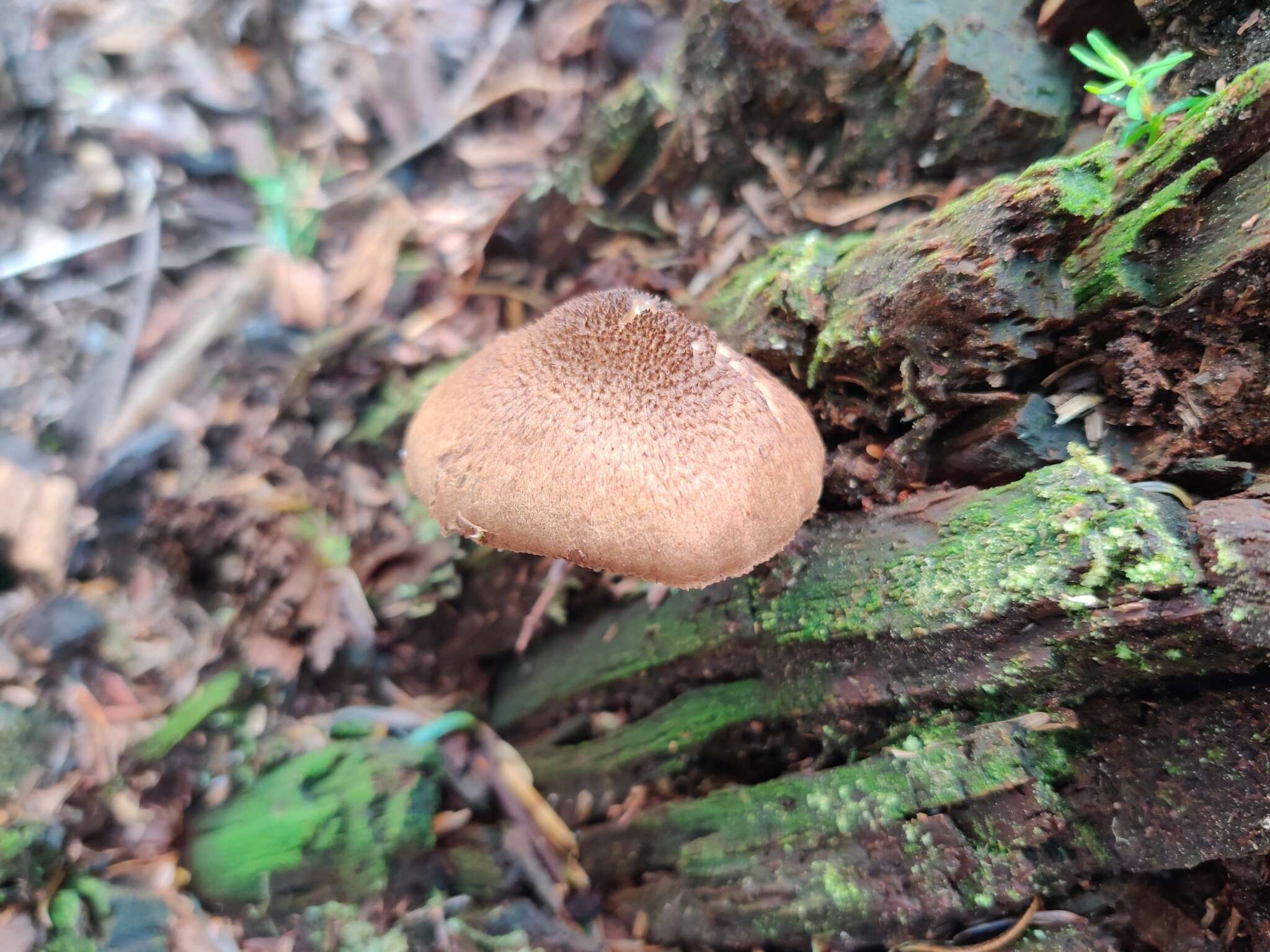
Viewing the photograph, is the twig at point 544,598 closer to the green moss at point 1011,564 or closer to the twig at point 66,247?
the green moss at point 1011,564

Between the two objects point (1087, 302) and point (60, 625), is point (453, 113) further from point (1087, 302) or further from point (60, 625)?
point (1087, 302)

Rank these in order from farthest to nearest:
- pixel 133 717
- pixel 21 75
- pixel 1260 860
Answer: pixel 21 75
pixel 133 717
pixel 1260 860

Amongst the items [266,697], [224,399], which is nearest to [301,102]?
[224,399]

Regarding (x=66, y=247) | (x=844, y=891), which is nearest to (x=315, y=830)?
(x=844, y=891)

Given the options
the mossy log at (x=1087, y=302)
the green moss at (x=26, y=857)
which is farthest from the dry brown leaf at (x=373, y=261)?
the green moss at (x=26, y=857)

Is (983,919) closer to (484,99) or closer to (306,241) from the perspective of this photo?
(306,241)

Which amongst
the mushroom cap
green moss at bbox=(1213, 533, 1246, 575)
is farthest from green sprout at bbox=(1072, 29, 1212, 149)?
the mushroom cap

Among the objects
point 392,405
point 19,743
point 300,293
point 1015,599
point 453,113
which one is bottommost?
point 19,743

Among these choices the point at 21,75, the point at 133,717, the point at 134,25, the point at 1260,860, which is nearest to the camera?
the point at 1260,860
